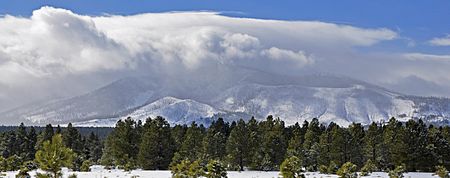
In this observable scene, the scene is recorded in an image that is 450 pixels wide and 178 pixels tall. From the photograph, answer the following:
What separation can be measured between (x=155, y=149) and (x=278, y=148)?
63.9 ft

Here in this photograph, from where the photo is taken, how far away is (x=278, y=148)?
103m

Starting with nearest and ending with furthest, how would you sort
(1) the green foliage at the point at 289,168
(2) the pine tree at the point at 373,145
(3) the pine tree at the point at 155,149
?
(1) the green foliage at the point at 289,168 < (3) the pine tree at the point at 155,149 < (2) the pine tree at the point at 373,145

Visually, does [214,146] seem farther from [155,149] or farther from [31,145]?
[31,145]

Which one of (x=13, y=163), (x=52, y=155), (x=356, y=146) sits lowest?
(x=13, y=163)

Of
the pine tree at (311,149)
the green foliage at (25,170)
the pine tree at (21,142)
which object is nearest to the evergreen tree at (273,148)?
the pine tree at (311,149)

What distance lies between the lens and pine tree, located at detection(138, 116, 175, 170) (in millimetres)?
101875

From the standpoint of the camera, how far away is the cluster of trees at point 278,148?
99875 millimetres

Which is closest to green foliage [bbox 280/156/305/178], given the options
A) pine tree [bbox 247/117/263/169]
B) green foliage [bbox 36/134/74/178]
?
green foliage [bbox 36/134/74/178]

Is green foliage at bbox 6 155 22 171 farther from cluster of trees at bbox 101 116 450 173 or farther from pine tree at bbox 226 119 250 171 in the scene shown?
pine tree at bbox 226 119 250 171

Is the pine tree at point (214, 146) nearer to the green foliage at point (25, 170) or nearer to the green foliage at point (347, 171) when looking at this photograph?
the green foliage at point (25, 170)

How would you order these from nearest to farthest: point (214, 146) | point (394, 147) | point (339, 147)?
point (394, 147)
point (339, 147)
point (214, 146)

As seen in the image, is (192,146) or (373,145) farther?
(192,146)

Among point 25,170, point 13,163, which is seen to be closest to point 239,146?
point 13,163

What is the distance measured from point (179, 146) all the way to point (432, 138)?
41.8m
